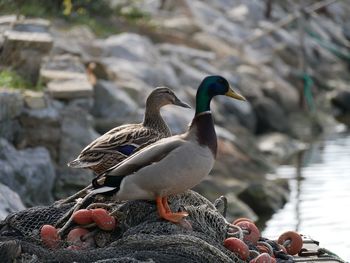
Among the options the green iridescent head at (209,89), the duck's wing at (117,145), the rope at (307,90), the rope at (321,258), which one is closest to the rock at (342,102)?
the rope at (307,90)

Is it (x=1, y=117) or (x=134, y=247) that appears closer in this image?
(x=134, y=247)

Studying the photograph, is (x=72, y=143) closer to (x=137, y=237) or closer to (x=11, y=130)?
(x=11, y=130)

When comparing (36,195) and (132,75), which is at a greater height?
(132,75)

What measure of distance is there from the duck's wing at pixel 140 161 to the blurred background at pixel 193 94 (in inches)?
88.4

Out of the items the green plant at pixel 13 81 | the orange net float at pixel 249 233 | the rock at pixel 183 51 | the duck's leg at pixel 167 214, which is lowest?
the orange net float at pixel 249 233

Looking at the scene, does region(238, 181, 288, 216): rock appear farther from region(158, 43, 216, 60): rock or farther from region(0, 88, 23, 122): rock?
region(158, 43, 216, 60): rock

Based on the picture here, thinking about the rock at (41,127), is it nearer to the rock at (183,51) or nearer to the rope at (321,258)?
the rope at (321,258)

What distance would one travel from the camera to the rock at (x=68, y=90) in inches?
598

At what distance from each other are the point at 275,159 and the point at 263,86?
5.69 metres

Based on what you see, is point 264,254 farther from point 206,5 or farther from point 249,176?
point 206,5

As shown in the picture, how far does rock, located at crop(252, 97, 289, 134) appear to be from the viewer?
26.3 meters

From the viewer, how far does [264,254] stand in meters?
8.07

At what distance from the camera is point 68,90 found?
15336mm

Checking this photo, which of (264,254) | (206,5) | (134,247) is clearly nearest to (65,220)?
(134,247)
